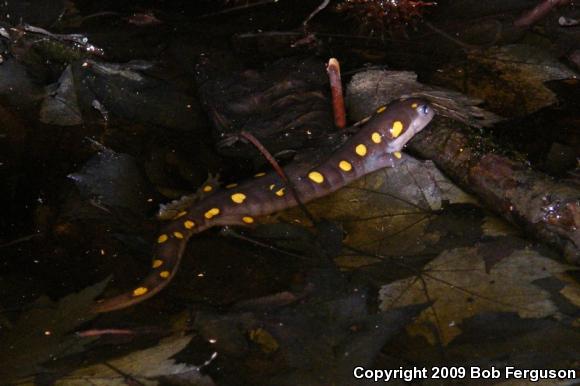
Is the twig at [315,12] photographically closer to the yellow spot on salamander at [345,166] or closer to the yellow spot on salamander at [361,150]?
the yellow spot on salamander at [361,150]

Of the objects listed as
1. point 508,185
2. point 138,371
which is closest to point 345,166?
point 508,185

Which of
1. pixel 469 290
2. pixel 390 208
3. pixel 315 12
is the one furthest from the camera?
pixel 315 12

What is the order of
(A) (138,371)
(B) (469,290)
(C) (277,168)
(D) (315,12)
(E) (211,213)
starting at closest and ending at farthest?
(A) (138,371), (B) (469,290), (E) (211,213), (C) (277,168), (D) (315,12)

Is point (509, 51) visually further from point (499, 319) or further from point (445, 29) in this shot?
point (499, 319)

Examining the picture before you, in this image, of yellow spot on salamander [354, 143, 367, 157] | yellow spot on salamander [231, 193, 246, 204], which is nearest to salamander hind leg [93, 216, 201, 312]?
yellow spot on salamander [231, 193, 246, 204]

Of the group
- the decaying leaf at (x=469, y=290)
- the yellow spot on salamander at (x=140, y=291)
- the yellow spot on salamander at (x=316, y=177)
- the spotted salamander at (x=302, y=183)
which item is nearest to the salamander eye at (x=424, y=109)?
the spotted salamander at (x=302, y=183)

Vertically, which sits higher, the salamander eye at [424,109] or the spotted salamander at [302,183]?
the salamander eye at [424,109]

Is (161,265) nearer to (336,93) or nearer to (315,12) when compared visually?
(336,93)

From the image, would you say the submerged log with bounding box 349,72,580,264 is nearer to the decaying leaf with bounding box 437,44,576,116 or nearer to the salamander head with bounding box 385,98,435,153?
the salamander head with bounding box 385,98,435,153
